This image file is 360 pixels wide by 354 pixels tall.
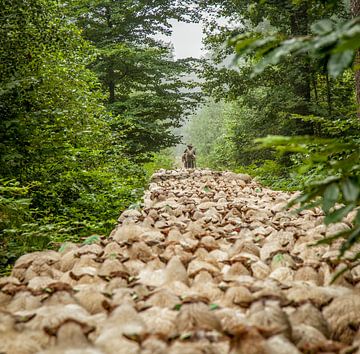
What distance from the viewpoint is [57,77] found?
5570 mm

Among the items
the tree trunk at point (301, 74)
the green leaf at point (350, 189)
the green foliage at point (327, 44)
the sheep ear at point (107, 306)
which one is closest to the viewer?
the green foliage at point (327, 44)

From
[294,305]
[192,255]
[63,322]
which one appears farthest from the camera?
[192,255]

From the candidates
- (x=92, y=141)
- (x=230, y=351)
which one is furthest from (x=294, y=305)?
(x=92, y=141)

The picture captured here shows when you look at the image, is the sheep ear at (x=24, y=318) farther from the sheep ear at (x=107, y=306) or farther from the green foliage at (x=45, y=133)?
the green foliage at (x=45, y=133)

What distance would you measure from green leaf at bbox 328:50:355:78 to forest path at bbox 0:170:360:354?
3.36 ft

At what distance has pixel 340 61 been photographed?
4.41ft

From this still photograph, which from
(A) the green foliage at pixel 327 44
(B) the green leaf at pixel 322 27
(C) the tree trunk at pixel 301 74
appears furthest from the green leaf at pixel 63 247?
(C) the tree trunk at pixel 301 74

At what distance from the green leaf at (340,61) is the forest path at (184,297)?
1024 mm

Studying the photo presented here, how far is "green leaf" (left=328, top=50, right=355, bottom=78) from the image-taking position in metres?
1.32

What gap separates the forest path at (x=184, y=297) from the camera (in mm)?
1489

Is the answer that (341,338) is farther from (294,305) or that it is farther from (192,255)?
(192,255)

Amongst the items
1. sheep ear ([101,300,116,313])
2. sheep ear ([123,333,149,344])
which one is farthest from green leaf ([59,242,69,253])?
sheep ear ([123,333,149,344])

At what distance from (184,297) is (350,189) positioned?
3.25 feet

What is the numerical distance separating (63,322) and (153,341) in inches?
15.9
